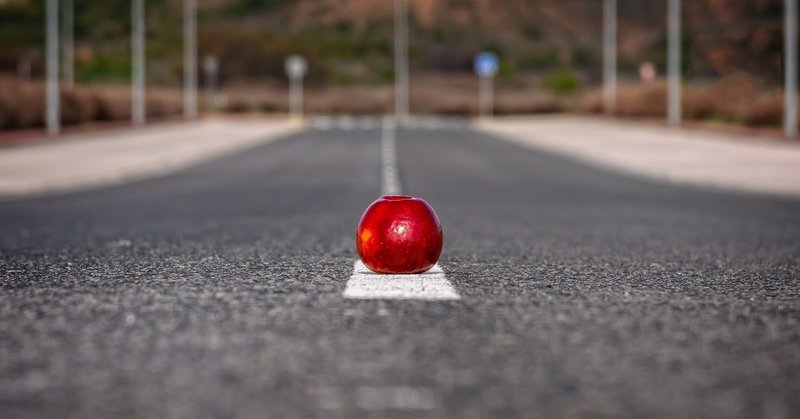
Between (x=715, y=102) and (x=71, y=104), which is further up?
(x=715, y=102)

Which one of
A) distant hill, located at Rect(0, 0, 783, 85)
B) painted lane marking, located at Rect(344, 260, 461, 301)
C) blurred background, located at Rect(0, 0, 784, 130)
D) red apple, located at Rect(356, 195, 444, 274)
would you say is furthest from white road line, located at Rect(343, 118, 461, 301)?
distant hill, located at Rect(0, 0, 783, 85)

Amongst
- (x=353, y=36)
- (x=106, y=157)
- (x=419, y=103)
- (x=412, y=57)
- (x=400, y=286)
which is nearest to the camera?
(x=400, y=286)

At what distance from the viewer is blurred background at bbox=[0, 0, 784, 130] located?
48156mm

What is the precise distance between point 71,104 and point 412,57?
3745 inches

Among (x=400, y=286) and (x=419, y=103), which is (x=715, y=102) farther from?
(x=400, y=286)

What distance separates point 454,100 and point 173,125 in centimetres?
3381

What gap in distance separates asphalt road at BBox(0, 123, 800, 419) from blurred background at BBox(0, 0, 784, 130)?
27.5m

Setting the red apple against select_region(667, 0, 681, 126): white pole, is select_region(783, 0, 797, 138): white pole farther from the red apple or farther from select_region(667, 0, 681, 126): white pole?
the red apple

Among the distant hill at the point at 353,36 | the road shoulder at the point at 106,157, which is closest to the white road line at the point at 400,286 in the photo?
the road shoulder at the point at 106,157

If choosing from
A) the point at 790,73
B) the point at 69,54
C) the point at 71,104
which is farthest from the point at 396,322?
the point at 69,54

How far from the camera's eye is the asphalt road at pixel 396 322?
426cm

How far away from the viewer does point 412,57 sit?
135000mm

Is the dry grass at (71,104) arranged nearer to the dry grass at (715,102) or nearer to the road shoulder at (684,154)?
the road shoulder at (684,154)

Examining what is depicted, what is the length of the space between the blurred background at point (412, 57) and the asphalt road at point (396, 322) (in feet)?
90.3
